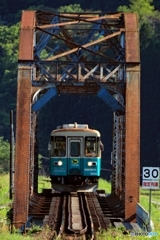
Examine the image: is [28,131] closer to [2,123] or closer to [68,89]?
[68,89]

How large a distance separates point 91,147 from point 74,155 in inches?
27.1

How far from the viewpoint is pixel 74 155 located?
1188 inches

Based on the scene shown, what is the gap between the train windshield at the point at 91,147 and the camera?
3005 centimetres

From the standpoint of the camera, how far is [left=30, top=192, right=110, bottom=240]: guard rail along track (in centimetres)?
2092

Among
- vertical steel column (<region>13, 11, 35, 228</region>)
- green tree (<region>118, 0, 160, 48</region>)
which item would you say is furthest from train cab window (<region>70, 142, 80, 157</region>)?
green tree (<region>118, 0, 160, 48</region>)

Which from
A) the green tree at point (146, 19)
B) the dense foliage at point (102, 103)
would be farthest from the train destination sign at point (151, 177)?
the green tree at point (146, 19)

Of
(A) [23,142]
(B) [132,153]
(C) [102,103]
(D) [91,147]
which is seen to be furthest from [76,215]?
(C) [102,103]

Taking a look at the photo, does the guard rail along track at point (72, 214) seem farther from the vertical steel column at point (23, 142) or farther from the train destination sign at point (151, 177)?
the train destination sign at point (151, 177)

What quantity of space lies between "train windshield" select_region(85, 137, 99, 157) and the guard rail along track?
1.68 metres

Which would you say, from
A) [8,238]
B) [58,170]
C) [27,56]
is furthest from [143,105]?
[8,238]

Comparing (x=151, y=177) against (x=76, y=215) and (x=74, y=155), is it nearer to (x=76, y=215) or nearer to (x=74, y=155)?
(x=76, y=215)

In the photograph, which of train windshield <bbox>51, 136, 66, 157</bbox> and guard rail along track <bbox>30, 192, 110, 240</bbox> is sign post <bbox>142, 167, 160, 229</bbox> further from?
train windshield <bbox>51, 136, 66, 157</bbox>

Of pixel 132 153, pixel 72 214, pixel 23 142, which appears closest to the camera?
pixel 23 142

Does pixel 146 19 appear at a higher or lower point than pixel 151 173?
higher
